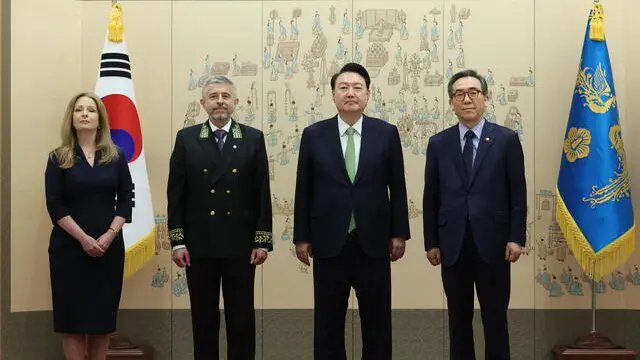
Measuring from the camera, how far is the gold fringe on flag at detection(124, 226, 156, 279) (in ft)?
17.3

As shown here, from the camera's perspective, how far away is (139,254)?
532 cm

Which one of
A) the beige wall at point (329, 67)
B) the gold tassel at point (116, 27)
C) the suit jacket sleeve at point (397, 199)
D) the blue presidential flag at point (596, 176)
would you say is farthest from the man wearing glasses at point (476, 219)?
the gold tassel at point (116, 27)

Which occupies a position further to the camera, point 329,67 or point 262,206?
point 329,67

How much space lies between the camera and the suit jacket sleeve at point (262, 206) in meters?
4.06

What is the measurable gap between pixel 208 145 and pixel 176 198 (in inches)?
12.6

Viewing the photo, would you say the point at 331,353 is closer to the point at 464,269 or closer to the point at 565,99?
the point at 464,269

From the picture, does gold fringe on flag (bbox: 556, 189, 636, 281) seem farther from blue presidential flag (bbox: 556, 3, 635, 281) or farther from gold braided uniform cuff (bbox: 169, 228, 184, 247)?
gold braided uniform cuff (bbox: 169, 228, 184, 247)

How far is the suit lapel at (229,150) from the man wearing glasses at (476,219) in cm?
101

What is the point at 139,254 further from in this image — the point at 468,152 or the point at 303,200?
the point at 468,152

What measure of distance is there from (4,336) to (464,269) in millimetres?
2864

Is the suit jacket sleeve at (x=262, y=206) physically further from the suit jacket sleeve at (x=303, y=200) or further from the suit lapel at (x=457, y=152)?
the suit lapel at (x=457, y=152)

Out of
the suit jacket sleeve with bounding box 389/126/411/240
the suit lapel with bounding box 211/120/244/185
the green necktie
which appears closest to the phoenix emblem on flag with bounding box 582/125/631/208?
the suit jacket sleeve with bounding box 389/126/411/240

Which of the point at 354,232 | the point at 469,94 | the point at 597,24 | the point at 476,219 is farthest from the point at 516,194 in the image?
the point at 597,24

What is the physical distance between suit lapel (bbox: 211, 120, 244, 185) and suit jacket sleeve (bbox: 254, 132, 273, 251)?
0.35 ft
